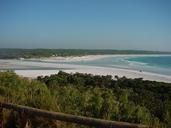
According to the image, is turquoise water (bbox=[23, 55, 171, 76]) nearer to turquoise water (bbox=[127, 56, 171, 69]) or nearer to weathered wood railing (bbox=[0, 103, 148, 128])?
turquoise water (bbox=[127, 56, 171, 69])

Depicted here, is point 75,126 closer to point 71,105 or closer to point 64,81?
point 71,105

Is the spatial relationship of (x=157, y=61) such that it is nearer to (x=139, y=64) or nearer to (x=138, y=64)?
(x=139, y=64)

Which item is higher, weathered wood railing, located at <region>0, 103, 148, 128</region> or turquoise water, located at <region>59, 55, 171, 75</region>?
weathered wood railing, located at <region>0, 103, 148, 128</region>

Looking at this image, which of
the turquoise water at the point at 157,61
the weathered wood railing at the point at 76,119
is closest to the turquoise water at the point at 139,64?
the turquoise water at the point at 157,61

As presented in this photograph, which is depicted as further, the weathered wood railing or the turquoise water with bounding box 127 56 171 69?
the turquoise water with bounding box 127 56 171 69

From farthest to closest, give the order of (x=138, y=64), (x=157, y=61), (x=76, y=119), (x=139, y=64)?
(x=157, y=61) < (x=139, y=64) < (x=138, y=64) < (x=76, y=119)

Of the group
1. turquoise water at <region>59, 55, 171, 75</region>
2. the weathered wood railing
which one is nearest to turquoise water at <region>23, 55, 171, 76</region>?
turquoise water at <region>59, 55, 171, 75</region>

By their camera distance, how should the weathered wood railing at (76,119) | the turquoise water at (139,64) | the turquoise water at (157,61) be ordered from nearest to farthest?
the weathered wood railing at (76,119)
the turquoise water at (139,64)
the turquoise water at (157,61)

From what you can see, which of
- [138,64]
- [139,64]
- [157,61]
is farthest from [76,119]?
[157,61]

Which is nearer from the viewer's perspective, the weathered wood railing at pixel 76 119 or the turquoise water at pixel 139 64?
the weathered wood railing at pixel 76 119

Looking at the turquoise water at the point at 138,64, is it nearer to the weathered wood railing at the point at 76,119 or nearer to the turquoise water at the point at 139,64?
the turquoise water at the point at 139,64

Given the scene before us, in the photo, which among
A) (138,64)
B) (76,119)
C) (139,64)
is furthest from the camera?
(139,64)
